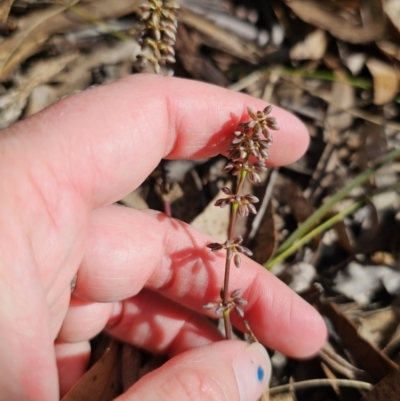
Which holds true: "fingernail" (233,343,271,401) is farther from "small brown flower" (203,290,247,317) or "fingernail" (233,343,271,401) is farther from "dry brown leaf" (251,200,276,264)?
"dry brown leaf" (251,200,276,264)

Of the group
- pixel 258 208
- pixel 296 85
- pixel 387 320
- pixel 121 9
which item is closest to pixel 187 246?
pixel 258 208

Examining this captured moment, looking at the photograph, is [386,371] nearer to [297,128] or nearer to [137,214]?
[297,128]

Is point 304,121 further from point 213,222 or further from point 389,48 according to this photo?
point 213,222

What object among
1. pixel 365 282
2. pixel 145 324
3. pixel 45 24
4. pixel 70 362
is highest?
pixel 45 24

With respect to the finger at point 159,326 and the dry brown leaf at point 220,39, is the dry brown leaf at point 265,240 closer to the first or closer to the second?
the finger at point 159,326

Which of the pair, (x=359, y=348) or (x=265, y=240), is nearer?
(x=359, y=348)

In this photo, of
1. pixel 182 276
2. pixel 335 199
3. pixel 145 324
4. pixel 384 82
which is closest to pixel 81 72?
pixel 182 276

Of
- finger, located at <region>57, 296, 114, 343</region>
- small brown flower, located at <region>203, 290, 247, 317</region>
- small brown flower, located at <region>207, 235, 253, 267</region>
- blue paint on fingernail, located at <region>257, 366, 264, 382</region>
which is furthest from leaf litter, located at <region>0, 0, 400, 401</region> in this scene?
small brown flower, located at <region>207, 235, 253, 267</region>

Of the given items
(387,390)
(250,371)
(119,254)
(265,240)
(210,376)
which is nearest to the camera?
(210,376)
